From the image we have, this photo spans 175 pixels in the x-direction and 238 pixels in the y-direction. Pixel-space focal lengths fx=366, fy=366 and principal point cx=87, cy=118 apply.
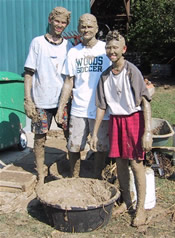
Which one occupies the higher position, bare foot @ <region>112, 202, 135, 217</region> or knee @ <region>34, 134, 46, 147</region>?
knee @ <region>34, 134, 46, 147</region>

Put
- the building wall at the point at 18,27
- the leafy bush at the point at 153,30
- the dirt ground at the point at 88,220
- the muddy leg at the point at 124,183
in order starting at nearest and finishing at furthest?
the dirt ground at the point at 88,220, the muddy leg at the point at 124,183, the building wall at the point at 18,27, the leafy bush at the point at 153,30

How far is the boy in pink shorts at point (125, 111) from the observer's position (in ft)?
10.6

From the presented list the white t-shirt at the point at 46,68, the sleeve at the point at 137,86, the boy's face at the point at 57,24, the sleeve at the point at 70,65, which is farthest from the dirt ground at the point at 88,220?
the boy's face at the point at 57,24

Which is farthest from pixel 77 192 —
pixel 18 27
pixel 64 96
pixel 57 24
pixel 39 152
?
pixel 18 27

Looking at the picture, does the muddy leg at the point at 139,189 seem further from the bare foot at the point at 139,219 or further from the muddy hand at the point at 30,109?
the muddy hand at the point at 30,109

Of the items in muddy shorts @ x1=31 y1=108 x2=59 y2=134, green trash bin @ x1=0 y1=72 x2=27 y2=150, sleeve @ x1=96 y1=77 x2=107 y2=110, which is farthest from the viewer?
green trash bin @ x1=0 y1=72 x2=27 y2=150

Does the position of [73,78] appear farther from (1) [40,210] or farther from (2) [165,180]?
(2) [165,180]

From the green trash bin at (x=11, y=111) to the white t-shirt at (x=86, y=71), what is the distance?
1693 millimetres

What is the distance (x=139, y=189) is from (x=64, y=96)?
122 cm

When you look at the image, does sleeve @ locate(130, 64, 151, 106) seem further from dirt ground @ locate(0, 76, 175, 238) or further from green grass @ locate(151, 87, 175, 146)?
green grass @ locate(151, 87, 175, 146)

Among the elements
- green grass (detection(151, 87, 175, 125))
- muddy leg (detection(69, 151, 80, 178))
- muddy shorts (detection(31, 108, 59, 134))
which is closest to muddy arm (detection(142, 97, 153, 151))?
muddy leg (detection(69, 151, 80, 178))

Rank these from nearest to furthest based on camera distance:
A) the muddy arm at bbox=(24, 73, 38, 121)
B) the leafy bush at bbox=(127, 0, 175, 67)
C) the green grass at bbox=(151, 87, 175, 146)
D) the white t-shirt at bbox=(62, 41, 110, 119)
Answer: the white t-shirt at bbox=(62, 41, 110, 119), the muddy arm at bbox=(24, 73, 38, 121), the green grass at bbox=(151, 87, 175, 146), the leafy bush at bbox=(127, 0, 175, 67)

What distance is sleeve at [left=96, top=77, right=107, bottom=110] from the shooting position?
3.41 meters

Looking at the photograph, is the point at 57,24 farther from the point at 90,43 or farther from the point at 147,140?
the point at 147,140
